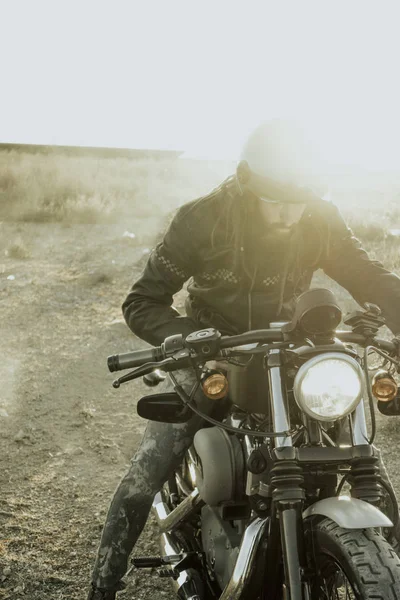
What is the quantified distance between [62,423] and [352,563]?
12.4 feet

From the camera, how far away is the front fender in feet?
5.87

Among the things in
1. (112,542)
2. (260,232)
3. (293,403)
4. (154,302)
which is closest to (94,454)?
(112,542)

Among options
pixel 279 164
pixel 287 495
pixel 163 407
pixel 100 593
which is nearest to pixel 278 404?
pixel 287 495

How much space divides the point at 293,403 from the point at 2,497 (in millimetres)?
2636

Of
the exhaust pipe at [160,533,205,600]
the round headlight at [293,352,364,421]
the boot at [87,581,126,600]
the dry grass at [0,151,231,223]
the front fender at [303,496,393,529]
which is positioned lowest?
the dry grass at [0,151,231,223]

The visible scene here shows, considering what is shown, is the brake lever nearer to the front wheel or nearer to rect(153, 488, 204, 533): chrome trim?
the front wheel

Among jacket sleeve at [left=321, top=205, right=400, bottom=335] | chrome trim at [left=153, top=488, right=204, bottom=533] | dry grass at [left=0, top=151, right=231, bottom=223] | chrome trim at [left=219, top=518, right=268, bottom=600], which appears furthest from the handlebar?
dry grass at [left=0, top=151, right=231, bottom=223]

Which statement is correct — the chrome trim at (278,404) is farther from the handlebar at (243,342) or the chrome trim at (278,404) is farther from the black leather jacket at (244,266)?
the black leather jacket at (244,266)

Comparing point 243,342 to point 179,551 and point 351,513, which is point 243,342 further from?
point 179,551

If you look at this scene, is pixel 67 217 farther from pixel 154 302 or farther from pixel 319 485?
pixel 319 485

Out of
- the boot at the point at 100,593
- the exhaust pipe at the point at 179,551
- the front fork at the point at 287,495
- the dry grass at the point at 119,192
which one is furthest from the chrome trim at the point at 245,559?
the dry grass at the point at 119,192

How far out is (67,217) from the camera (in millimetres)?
13133

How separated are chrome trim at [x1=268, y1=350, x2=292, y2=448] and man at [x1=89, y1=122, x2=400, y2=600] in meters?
0.60

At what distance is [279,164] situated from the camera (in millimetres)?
2514
